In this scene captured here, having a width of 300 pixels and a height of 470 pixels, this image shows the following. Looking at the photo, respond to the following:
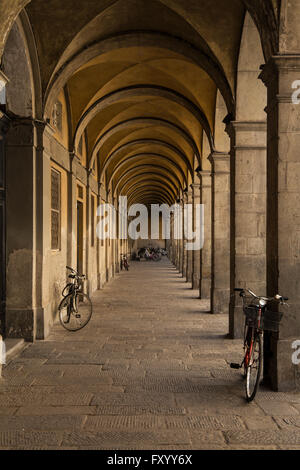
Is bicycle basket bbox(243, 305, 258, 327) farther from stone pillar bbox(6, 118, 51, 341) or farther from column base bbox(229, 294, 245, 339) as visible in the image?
stone pillar bbox(6, 118, 51, 341)

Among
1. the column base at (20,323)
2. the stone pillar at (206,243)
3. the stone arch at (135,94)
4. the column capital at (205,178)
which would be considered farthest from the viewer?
the column capital at (205,178)

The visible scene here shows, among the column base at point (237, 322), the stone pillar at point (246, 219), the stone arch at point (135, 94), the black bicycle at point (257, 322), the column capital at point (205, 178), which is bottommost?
the column base at point (237, 322)

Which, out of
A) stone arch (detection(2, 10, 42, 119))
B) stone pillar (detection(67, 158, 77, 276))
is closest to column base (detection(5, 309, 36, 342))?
stone pillar (detection(67, 158, 77, 276))

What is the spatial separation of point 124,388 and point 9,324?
297cm

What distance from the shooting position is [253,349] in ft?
15.8

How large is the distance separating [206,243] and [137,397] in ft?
27.5

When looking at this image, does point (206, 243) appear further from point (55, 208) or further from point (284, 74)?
point (284, 74)

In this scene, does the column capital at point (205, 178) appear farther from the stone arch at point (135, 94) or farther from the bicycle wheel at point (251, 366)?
the bicycle wheel at point (251, 366)

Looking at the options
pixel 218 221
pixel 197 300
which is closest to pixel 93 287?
pixel 197 300

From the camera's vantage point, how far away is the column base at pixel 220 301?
9.81m

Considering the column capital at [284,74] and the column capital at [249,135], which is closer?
the column capital at [284,74]

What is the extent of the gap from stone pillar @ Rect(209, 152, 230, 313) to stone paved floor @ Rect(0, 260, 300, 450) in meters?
1.64

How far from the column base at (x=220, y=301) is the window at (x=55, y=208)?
3.53 metres

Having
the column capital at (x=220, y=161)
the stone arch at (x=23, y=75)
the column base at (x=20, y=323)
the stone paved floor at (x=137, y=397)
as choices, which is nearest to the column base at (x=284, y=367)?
the stone paved floor at (x=137, y=397)
